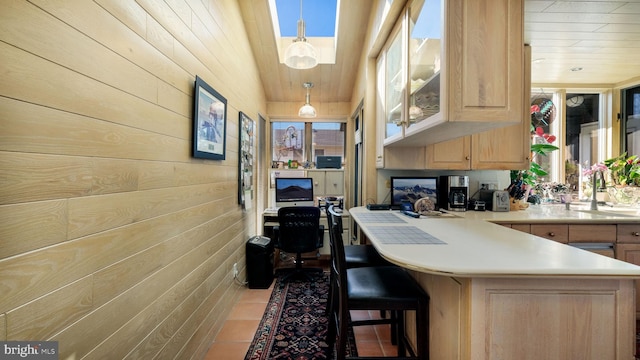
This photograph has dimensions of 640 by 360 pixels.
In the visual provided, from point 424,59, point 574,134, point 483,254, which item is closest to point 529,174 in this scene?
point 574,134

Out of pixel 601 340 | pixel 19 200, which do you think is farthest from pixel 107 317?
pixel 601 340

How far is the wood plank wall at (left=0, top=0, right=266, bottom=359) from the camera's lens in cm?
63

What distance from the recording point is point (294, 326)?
2129 mm

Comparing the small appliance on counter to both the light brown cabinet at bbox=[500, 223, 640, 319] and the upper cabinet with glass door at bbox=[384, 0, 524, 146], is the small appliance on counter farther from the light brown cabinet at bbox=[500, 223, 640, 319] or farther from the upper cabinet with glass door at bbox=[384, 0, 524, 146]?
the upper cabinet with glass door at bbox=[384, 0, 524, 146]

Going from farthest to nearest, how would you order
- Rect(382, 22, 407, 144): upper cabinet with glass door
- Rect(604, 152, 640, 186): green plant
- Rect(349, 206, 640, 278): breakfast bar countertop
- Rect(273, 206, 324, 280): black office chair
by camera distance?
Rect(273, 206, 324, 280): black office chair
Rect(604, 152, 640, 186): green plant
Rect(382, 22, 407, 144): upper cabinet with glass door
Rect(349, 206, 640, 278): breakfast bar countertop

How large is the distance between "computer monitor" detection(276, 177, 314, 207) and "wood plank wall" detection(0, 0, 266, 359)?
1919mm

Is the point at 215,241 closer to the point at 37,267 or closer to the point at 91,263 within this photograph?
the point at 91,263

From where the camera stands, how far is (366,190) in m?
2.79

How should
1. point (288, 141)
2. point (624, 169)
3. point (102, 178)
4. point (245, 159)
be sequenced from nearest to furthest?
point (102, 178) → point (245, 159) → point (624, 169) → point (288, 141)

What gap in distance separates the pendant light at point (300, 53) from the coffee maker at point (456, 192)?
176 cm

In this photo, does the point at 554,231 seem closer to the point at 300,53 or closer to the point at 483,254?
the point at 483,254

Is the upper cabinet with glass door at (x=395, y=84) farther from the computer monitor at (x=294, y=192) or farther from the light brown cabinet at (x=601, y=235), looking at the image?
the computer monitor at (x=294, y=192)

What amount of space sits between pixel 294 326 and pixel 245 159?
163 cm

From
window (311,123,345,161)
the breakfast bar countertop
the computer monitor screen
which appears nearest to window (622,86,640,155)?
the computer monitor screen
